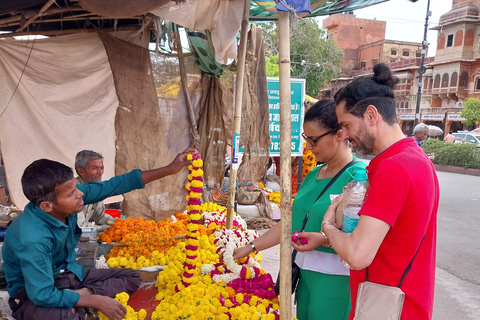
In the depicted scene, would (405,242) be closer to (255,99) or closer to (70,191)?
(70,191)

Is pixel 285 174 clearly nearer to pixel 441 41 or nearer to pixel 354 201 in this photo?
pixel 354 201

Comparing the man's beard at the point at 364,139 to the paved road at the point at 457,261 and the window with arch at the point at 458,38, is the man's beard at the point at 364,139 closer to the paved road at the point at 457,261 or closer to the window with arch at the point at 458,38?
the paved road at the point at 457,261

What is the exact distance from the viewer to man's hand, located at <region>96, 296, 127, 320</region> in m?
2.44

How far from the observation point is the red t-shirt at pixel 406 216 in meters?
1.36

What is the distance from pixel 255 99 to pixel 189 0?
1915 mm

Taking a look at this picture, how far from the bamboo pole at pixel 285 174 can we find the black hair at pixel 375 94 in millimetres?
541

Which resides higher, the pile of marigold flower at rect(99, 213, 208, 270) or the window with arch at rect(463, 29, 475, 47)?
the window with arch at rect(463, 29, 475, 47)

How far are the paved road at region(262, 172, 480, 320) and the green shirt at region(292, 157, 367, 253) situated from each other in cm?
280

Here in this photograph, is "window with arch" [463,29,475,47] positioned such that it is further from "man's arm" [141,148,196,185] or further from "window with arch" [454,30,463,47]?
"man's arm" [141,148,196,185]

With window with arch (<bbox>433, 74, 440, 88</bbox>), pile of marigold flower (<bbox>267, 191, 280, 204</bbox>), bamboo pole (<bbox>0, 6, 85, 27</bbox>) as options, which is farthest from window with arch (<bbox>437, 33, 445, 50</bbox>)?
bamboo pole (<bbox>0, 6, 85, 27</bbox>)

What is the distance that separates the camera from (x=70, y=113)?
4527 mm

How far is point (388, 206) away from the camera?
1346mm

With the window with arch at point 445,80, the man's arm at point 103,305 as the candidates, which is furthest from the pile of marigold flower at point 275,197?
the window with arch at point 445,80

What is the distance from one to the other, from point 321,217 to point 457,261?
4866mm
